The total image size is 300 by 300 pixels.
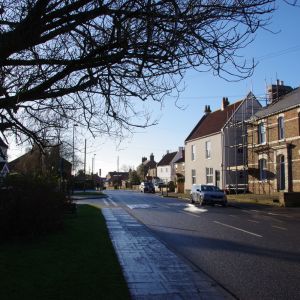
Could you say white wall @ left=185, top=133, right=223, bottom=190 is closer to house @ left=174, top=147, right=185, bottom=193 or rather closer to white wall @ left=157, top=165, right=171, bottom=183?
house @ left=174, top=147, right=185, bottom=193

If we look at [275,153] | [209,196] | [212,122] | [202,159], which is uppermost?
[212,122]

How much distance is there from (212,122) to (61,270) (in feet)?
160

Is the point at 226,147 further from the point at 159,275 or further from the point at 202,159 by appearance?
the point at 159,275

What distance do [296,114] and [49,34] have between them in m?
30.6

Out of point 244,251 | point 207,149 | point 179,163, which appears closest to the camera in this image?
point 244,251

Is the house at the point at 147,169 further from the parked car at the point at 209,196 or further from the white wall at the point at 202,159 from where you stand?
the parked car at the point at 209,196

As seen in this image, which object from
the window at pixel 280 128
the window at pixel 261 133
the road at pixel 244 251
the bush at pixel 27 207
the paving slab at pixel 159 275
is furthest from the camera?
the window at pixel 261 133

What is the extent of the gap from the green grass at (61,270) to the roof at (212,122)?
3991 cm

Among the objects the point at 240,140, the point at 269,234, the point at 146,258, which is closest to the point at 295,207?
the point at 269,234

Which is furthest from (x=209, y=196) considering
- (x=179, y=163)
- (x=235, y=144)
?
(x=179, y=163)

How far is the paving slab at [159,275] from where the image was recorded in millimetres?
7820

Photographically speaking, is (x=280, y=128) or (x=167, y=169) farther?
(x=167, y=169)

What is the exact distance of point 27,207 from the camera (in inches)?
563

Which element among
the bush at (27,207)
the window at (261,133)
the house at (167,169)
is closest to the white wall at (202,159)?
the window at (261,133)
